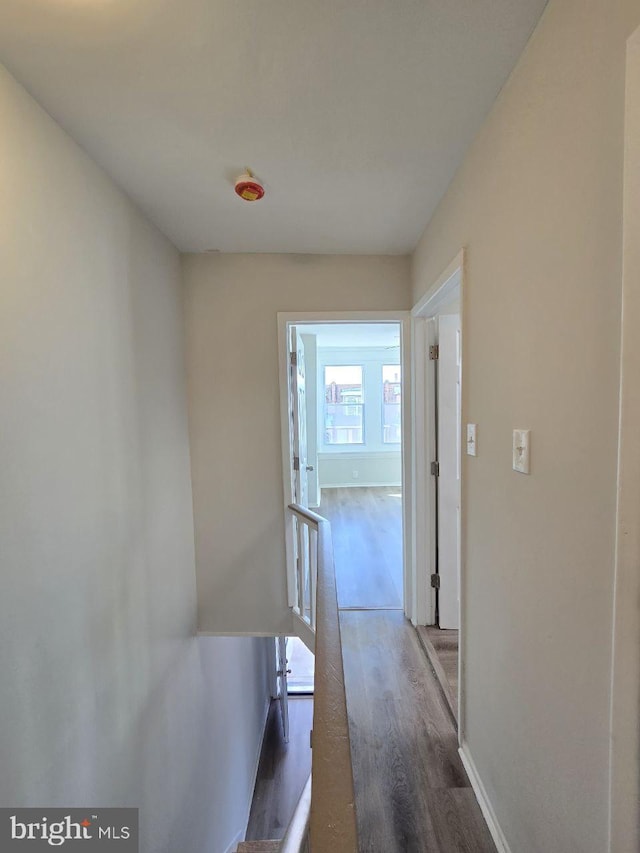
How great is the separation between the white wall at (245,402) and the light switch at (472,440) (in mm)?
1229

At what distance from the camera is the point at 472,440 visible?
134cm

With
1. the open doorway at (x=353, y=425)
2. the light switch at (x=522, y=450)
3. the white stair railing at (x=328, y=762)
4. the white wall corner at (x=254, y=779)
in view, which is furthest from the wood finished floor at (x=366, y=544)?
the white wall corner at (x=254, y=779)

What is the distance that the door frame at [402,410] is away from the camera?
2.24 m

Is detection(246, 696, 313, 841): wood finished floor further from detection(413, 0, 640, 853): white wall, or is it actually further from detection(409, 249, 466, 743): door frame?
detection(413, 0, 640, 853): white wall

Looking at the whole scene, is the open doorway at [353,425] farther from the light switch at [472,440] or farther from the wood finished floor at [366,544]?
the light switch at [472,440]

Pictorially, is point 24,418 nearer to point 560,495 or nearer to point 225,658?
point 560,495

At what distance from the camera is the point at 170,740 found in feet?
6.20

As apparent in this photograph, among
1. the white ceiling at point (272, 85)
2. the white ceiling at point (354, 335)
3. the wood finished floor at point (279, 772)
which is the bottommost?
the wood finished floor at point (279, 772)

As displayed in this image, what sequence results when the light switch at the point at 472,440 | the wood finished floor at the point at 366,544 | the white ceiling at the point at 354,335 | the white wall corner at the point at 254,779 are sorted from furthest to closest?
the white ceiling at the point at 354,335 → the white wall corner at the point at 254,779 → the wood finished floor at the point at 366,544 → the light switch at the point at 472,440

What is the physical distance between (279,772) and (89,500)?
4.55 m

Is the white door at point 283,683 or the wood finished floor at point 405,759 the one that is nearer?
the wood finished floor at point 405,759

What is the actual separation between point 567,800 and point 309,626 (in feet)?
5.01

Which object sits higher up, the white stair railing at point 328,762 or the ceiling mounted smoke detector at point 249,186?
the ceiling mounted smoke detector at point 249,186

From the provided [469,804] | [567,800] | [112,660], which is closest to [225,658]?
[112,660]
